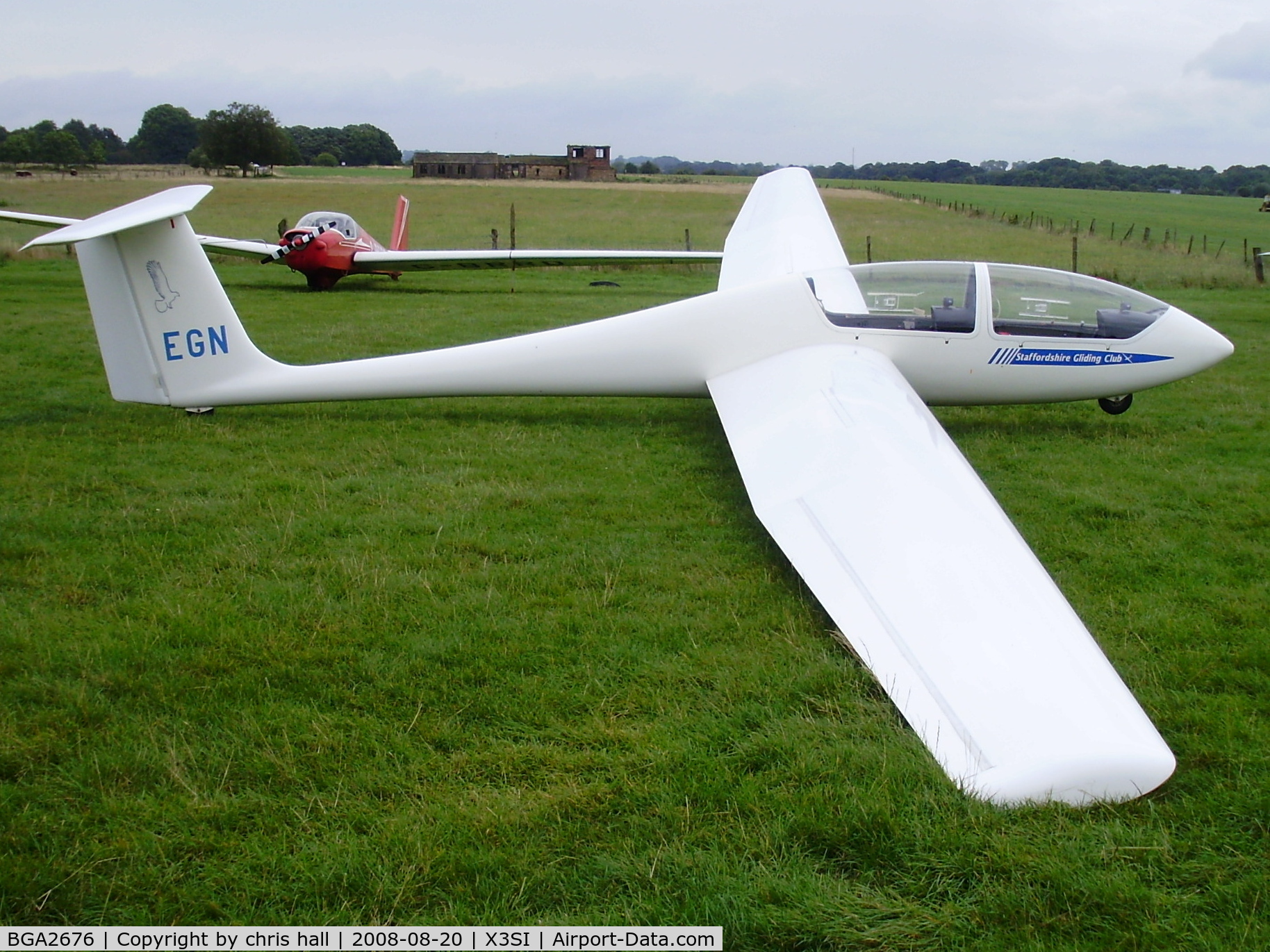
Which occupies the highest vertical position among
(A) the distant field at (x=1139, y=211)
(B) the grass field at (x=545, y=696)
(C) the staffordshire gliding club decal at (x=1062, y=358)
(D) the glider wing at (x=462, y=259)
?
(A) the distant field at (x=1139, y=211)

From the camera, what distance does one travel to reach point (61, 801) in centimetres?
338

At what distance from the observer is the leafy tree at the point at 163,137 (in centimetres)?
11631

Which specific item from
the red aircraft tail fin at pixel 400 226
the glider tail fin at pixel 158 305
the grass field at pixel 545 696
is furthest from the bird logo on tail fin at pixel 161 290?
the red aircraft tail fin at pixel 400 226

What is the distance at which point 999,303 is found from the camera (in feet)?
27.3

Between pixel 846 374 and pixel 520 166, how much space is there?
101220 mm

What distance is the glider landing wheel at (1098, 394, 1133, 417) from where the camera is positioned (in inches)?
362

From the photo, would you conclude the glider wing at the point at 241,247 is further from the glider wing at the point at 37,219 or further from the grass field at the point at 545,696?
the grass field at the point at 545,696

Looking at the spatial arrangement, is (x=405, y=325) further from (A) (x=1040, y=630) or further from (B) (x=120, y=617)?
(A) (x=1040, y=630)

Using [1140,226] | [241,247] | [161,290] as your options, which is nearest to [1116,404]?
[161,290]

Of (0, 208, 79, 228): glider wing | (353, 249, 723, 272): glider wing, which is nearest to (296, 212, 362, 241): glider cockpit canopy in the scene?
(353, 249, 723, 272): glider wing

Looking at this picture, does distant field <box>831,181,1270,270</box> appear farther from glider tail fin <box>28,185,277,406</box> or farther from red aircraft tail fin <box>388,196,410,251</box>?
glider tail fin <box>28,185,277,406</box>

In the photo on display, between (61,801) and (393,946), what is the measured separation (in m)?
1.47

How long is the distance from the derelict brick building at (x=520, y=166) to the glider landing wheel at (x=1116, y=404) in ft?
304

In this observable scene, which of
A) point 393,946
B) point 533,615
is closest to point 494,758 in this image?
point 393,946
